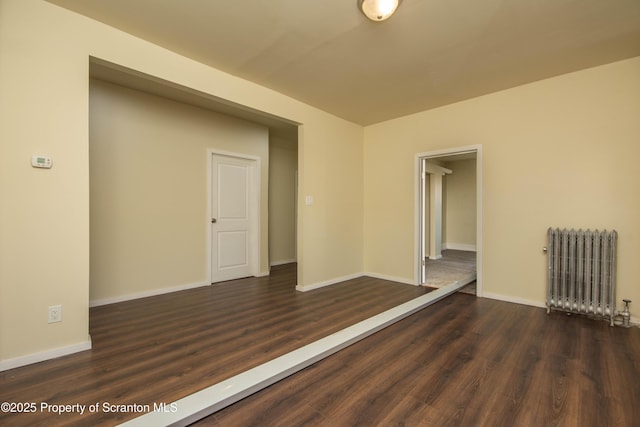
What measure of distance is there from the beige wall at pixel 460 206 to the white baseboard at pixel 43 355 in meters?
8.89

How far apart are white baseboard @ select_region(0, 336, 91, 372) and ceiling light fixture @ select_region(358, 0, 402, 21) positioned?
3.41 metres

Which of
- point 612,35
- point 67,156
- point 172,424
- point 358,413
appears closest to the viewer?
point 172,424

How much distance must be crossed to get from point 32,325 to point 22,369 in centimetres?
30

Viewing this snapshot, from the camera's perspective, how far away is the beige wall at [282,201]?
5898 millimetres

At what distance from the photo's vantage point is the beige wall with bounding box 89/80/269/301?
337 cm

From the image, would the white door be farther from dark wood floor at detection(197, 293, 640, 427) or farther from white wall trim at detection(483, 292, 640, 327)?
white wall trim at detection(483, 292, 640, 327)

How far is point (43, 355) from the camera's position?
212 centimetres

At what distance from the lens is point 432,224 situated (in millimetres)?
6992

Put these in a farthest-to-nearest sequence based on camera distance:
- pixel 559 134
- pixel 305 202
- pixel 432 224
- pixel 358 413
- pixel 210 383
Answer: pixel 432 224
pixel 305 202
pixel 559 134
pixel 210 383
pixel 358 413

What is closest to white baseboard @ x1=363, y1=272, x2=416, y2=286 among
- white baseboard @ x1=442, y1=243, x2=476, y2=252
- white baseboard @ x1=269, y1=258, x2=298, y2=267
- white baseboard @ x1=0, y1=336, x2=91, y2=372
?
white baseboard @ x1=269, y1=258, x2=298, y2=267

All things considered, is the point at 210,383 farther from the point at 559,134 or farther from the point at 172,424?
the point at 559,134

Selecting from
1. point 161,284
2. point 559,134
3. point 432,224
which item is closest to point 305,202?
point 161,284

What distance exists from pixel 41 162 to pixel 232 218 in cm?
270

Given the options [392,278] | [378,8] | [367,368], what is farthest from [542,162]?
[367,368]
